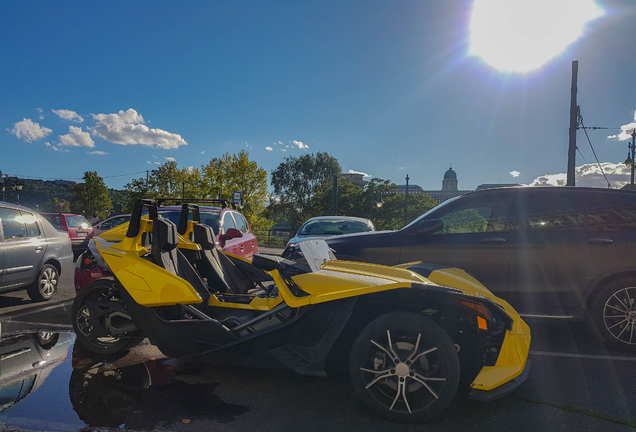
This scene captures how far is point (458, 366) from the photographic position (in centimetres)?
236

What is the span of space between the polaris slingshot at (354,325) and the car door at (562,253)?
1.25 meters

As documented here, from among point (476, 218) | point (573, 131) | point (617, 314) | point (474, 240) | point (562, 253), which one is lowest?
point (617, 314)

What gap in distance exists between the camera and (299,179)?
195 ft

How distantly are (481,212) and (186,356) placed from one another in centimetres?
353

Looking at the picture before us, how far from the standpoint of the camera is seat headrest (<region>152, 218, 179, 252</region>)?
3434mm

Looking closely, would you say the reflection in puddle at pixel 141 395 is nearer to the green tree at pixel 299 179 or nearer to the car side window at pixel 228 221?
the car side window at pixel 228 221

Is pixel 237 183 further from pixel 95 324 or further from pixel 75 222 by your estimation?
pixel 95 324

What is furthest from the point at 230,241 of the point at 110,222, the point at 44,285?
the point at 110,222

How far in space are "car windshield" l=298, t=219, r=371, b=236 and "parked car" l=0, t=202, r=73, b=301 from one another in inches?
186

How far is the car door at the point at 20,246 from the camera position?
5.58m

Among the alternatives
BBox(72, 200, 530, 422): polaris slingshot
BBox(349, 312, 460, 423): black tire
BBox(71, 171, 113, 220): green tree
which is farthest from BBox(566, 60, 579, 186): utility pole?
BBox(71, 171, 113, 220): green tree

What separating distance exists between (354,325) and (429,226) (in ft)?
6.97

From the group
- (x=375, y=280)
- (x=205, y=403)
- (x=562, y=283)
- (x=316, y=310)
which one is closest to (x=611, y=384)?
(x=562, y=283)

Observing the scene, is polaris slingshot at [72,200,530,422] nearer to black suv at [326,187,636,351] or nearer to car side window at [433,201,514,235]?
black suv at [326,187,636,351]
